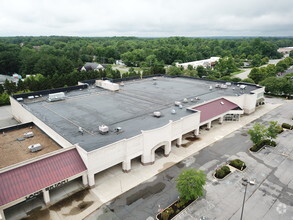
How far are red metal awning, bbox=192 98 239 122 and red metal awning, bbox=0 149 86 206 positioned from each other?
96.7ft

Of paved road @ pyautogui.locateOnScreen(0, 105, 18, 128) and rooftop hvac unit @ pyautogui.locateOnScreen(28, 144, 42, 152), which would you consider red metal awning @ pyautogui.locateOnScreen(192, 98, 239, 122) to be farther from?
paved road @ pyautogui.locateOnScreen(0, 105, 18, 128)

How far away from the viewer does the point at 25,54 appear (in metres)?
125

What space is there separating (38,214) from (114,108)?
89.7ft

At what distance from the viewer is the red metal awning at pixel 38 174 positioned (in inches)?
1012

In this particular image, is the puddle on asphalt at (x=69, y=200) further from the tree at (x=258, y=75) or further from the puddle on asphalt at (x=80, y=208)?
the tree at (x=258, y=75)

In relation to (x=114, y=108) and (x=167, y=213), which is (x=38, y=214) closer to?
(x=167, y=213)

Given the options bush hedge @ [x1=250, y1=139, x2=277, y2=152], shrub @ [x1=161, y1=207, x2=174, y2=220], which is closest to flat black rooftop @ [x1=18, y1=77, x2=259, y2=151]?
shrub @ [x1=161, y1=207, x2=174, y2=220]

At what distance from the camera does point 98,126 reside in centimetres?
4022

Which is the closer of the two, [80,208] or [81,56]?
[80,208]

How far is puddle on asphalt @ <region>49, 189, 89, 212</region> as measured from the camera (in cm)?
2812

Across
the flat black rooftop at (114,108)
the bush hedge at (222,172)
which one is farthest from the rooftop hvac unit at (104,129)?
the bush hedge at (222,172)

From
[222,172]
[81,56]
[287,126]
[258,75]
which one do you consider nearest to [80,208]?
[222,172]

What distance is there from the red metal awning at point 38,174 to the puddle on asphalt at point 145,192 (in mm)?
8007

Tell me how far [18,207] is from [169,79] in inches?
2649
